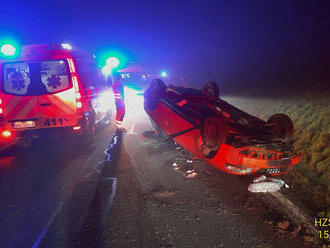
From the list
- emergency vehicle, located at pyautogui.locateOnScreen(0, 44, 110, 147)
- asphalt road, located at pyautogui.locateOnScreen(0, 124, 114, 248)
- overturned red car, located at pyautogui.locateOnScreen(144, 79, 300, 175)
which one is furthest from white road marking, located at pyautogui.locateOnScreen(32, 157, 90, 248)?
emergency vehicle, located at pyautogui.locateOnScreen(0, 44, 110, 147)

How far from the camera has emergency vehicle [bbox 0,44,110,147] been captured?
573 centimetres

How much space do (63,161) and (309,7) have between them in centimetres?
4386

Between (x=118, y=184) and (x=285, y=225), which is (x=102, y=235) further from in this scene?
(x=285, y=225)

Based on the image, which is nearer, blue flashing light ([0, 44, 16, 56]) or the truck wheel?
blue flashing light ([0, 44, 16, 56])

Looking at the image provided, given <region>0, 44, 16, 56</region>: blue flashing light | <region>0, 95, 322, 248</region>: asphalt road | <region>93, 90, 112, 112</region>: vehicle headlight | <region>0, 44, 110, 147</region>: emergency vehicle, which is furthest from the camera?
<region>93, 90, 112, 112</region>: vehicle headlight

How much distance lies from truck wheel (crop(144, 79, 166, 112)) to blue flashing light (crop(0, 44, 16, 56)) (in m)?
3.15

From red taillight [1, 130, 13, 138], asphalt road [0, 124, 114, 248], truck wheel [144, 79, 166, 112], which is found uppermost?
truck wheel [144, 79, 166, 112]

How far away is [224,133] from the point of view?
3.96 meters

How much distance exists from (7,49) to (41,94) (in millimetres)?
1172

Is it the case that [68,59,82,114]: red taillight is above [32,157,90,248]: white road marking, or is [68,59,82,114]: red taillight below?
above

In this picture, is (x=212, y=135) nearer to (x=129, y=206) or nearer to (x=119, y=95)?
(x=129, y=206)

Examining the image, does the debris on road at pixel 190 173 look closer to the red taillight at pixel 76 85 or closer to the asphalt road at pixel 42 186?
the asphalt road at pixel 42 186

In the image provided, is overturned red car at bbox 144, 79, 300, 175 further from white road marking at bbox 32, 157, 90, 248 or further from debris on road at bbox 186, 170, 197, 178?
white road marking at bbox 32, 157, 90, 248

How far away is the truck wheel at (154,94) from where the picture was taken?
598cm
